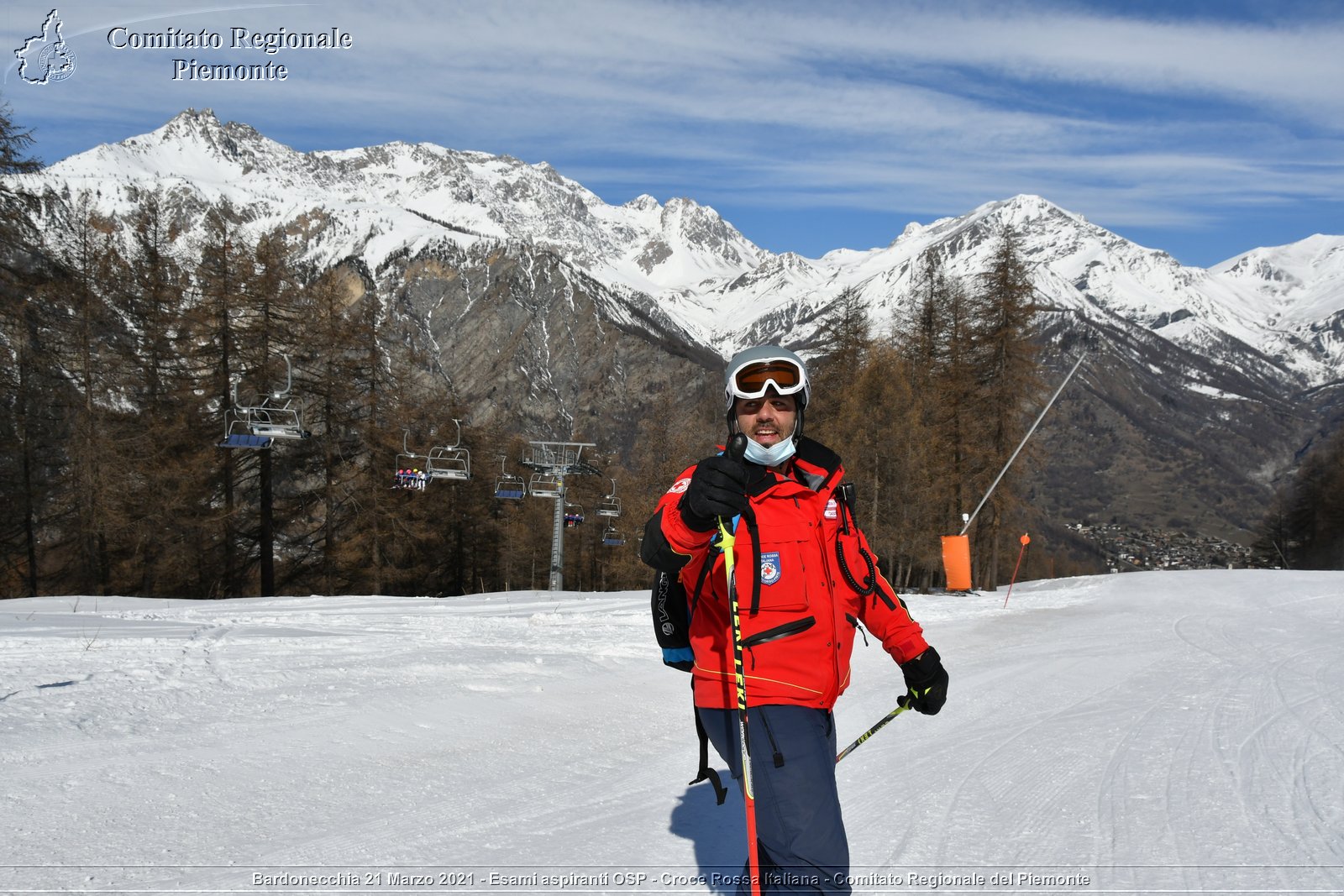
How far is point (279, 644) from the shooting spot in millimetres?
8609

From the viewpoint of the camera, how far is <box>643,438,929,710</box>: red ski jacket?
308 cm

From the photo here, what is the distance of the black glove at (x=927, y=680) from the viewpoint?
352 cm

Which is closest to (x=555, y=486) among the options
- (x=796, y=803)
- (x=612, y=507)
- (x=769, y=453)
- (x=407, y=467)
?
(x=407, y=467)

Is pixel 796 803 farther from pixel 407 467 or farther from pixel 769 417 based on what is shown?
pixel 407 467

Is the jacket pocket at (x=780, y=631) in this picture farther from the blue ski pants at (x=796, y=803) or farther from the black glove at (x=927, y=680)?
the black glove at (x=927, y=680)

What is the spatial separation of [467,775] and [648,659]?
4.50 metres

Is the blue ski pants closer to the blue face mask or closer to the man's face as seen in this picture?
the blue face mask

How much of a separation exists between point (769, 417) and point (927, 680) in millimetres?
1180

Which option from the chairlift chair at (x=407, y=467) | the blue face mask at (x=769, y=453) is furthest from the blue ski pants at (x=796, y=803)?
the chairlift chair at (x=407, y=467)

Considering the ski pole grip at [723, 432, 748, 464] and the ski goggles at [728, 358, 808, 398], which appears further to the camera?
the ski goggles at [728, 358, 808, 398]

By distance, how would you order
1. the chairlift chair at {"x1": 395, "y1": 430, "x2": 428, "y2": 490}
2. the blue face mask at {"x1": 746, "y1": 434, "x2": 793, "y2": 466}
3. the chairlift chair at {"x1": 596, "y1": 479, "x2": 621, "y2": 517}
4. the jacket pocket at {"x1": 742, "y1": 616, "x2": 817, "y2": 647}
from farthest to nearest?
the chairlift chair at {"x1": 596, "y1": 479, "x2": 621, "y2": 517}
the chairlift chair at {"x1": 395, "y1": 430, "x2": 428, "y2": 490}
the blue face mask at {"x1": 746, "y1": 434, "x2": 793, "y2": 466}
the jacket pocket at {"x1": 742, "y1": 616, "x2": 817, "y2": 647}

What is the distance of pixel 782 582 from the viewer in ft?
10.1

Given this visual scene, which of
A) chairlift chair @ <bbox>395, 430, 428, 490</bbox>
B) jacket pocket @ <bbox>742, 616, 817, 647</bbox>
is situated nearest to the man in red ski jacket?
jacket pocket @ <bbox>742, 616, 817, 647</bbox>

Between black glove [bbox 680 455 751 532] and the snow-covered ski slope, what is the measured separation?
1890mm
